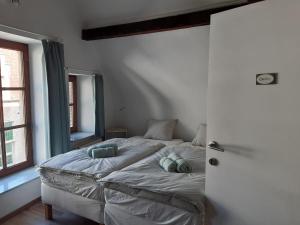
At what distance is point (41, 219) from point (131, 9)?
274cm

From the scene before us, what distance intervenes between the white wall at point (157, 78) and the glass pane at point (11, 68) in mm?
1309

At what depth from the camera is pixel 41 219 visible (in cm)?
234

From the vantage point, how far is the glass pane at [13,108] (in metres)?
2.62

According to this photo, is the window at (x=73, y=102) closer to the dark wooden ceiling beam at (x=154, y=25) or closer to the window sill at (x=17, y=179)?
the dark wooden ceiling beam at (x=154, y=25)

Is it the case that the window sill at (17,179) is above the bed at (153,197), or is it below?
below

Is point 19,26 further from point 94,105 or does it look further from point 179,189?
point 179,189

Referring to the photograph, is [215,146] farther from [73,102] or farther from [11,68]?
[73,102]

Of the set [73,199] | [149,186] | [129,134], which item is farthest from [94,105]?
[149,186]

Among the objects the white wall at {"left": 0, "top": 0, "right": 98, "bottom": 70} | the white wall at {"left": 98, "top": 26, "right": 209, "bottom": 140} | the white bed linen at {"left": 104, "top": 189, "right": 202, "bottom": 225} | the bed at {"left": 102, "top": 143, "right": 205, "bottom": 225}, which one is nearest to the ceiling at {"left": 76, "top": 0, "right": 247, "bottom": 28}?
the white wall at {"left": 0, "top": 0, "right": 98, "bottom": 70}

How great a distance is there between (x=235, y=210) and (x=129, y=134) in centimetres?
293

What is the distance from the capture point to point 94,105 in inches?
149

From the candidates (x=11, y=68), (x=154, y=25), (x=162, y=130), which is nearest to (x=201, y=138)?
(x=162, y=130)

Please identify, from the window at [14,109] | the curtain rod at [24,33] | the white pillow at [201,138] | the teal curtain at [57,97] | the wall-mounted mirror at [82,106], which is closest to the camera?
the curtain rod at [24,33]

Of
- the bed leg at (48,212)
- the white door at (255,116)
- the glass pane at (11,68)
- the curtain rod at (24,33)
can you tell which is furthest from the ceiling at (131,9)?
the bed leg at (48,212)
